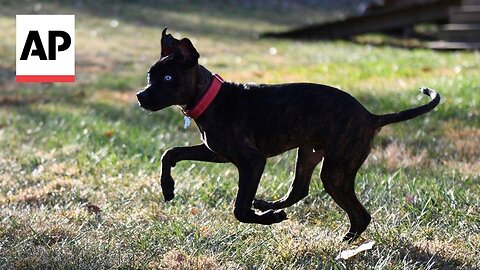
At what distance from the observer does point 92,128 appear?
8.60 metres

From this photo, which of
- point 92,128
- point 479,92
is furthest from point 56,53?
point 479,92

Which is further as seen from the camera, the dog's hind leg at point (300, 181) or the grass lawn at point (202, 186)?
the dog's hind leg at point (300, 181)

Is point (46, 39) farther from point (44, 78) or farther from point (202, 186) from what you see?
point (44, 78)

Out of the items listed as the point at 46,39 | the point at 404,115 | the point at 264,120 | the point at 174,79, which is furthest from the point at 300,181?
the point at 46,39

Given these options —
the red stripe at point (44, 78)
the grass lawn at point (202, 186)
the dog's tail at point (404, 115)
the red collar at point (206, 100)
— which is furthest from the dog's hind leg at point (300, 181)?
the red stripe at point (44, 78)

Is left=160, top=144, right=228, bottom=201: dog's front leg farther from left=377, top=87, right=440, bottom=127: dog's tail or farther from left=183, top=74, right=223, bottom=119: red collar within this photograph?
left=377, top=87, right=440, bottom=127: dog's tail

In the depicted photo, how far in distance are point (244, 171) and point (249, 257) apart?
1.49ft

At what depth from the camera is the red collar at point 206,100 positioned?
4707 mm

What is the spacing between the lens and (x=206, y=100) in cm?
471

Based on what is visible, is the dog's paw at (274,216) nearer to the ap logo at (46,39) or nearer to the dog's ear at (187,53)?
the dog's ear at (187,53)

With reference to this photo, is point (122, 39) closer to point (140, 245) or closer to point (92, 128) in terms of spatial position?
point (92, 128)

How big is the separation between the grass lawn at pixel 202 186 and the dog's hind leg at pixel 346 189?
9 cm

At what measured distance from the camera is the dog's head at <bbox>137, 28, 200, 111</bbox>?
4.66 meters

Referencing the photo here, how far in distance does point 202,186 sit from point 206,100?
143 centimetres
